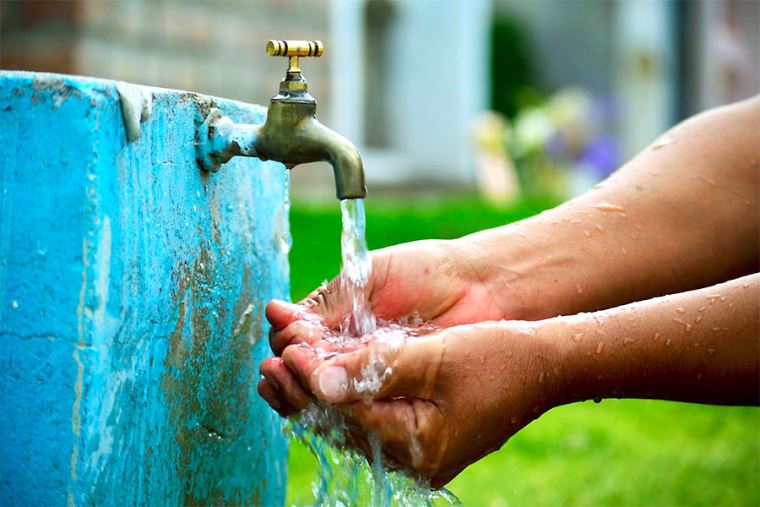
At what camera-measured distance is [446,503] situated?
1.55 metres

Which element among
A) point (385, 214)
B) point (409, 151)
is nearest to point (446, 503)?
point (385, 214)

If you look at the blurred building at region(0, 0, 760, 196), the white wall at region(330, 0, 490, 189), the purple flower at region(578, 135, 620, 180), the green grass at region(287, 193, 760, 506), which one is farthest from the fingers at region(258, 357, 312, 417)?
the purple flower at region(578, 135, 620, 180)

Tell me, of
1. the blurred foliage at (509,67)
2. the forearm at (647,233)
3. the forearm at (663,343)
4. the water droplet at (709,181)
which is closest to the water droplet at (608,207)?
the forearm at (647,233)

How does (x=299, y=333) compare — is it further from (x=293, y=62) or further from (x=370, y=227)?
(x=370, y=227)

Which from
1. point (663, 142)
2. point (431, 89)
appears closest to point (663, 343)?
point (663, 142)

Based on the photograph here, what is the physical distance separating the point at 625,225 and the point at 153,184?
87 cm

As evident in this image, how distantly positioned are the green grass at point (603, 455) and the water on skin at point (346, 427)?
76cm

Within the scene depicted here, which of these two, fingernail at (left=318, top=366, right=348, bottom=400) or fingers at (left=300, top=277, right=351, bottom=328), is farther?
fingers at (left=300, top=277, right=351, bottom=328)

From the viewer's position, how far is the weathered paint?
117 centimetres

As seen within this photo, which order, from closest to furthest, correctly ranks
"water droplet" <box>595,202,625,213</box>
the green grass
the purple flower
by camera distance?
"water droplet" <box>595,202,625,213</box>
the green grass
the purple flower

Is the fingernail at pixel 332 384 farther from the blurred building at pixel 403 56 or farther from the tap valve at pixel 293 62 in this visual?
the blurred building at pixel 403 56

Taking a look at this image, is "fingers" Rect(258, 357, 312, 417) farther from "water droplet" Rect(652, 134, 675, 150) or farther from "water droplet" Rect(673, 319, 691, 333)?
"water droplet" Rect(652, 134, 675, 150)

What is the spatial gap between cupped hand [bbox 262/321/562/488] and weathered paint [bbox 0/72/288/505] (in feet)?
0.58

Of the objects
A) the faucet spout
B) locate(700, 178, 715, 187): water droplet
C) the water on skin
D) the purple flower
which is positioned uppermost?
the faucet spout
